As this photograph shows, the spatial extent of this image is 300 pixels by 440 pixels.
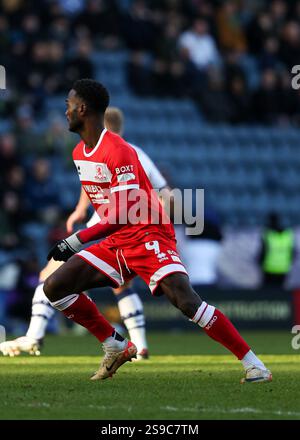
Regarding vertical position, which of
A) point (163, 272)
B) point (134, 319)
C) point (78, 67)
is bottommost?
point (134, 319)

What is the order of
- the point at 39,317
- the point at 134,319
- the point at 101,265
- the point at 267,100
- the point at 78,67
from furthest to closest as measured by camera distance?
the point at 267,100 < the point at 78,67 < the point at 134,319 < the point at 39,317 < the point at 101,265

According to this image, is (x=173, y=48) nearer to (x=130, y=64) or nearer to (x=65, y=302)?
(x=130, y=64)

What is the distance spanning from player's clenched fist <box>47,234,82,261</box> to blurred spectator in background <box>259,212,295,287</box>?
1132 cm

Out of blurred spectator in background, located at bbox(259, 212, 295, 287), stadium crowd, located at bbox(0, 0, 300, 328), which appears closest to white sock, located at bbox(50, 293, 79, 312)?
stadium crowd, located at bbox(0, 0, 300, 328)

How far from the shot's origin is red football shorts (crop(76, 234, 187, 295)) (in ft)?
30.9

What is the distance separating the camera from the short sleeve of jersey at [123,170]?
940 centimetres

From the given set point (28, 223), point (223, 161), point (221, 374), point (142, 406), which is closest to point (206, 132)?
point (223, 161)

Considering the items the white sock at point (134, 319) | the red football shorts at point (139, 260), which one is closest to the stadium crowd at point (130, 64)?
the white sock at point (134, 319)

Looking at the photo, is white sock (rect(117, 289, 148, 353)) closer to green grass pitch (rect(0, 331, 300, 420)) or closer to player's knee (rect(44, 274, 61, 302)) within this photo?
green grass pitch (rect(0, 331, 300, 420))

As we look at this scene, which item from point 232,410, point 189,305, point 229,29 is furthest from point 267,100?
point 232,410

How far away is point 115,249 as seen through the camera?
974cm

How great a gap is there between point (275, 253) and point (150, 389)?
11.6 m

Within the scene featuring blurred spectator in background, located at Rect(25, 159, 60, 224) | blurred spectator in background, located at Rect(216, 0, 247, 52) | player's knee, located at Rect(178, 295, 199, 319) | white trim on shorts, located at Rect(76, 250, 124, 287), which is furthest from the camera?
blurred spectator in background, located at Rect(216, 0, 247, 52)
